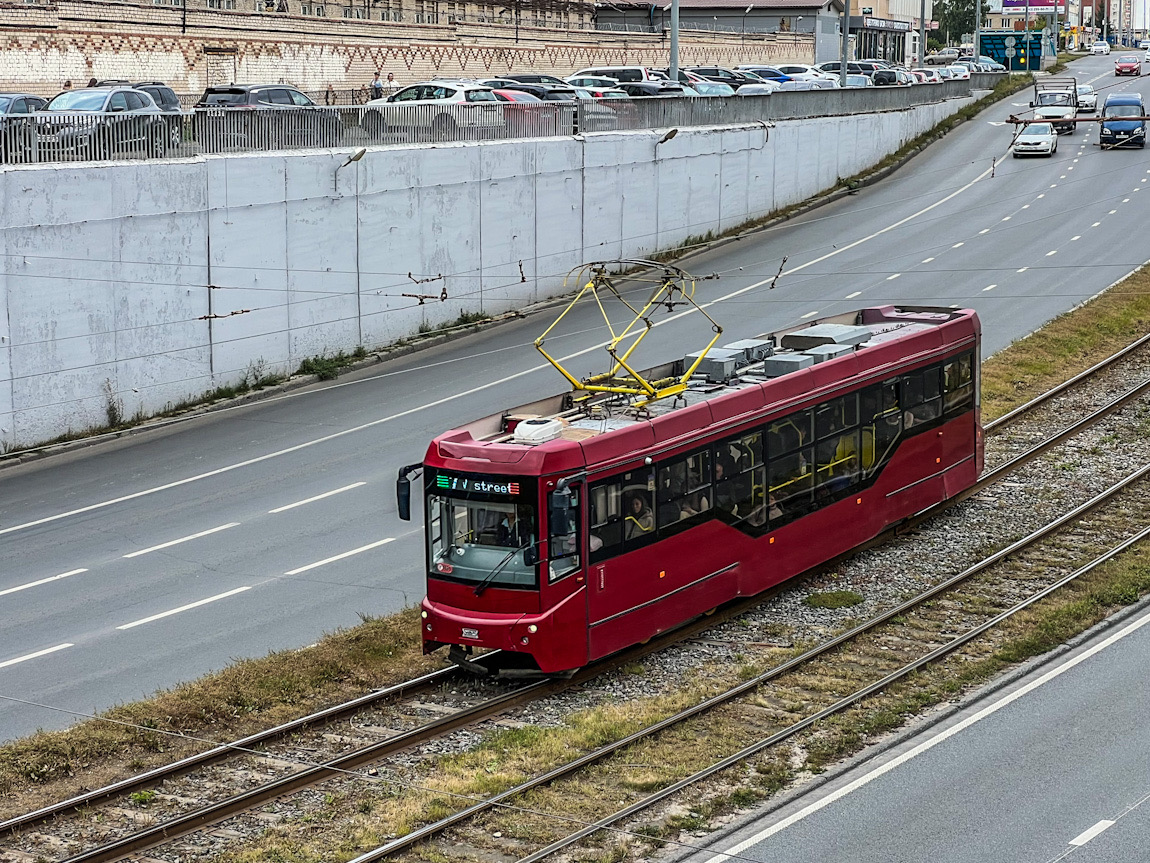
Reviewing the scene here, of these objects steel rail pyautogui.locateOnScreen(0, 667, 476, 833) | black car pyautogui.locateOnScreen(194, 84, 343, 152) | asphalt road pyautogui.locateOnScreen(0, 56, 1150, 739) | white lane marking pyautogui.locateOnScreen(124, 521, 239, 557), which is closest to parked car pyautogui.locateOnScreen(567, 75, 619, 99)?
asphalt road pyautogui.locateOnScreen(0, 56, 1150, 739)

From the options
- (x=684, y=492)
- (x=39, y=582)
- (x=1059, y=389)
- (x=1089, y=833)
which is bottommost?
(x=39, y=582)

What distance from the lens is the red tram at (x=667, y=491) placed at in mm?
15047

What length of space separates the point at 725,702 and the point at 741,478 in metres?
3.09

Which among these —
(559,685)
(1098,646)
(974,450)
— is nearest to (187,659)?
(559,685)

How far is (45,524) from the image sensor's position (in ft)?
77.1

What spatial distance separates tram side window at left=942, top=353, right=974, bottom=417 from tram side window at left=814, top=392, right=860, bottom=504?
2856 mm

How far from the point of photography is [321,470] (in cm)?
2598

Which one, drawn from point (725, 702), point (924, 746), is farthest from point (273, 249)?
point (924, 746)

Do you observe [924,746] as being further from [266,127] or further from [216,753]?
[266,127]

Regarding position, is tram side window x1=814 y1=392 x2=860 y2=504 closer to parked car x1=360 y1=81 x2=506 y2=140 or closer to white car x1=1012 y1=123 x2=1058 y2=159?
parked car x1=360 y1=81 x2=506 y2=140

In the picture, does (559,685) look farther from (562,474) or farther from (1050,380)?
(1050,380)

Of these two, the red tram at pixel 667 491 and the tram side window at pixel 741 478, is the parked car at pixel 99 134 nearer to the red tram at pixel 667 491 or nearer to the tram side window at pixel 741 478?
the red tram at pixel 667 491

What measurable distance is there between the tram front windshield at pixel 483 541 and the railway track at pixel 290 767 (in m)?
1.25

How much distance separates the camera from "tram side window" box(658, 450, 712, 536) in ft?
52.9
